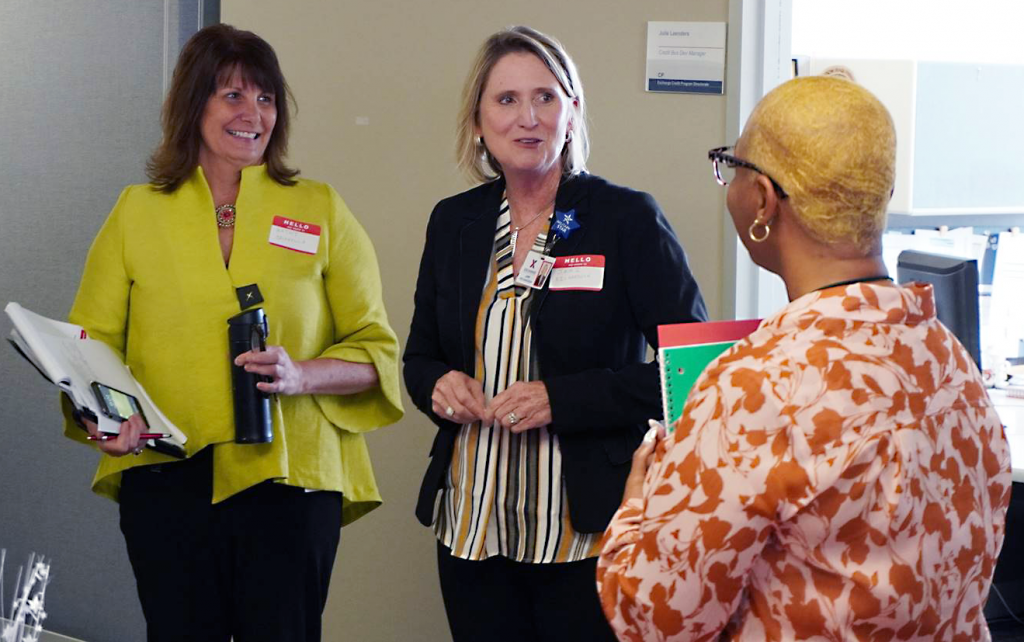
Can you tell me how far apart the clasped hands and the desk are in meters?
1.22

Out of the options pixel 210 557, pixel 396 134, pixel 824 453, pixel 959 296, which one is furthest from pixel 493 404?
pixel 959 296

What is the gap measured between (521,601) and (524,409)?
359 mm

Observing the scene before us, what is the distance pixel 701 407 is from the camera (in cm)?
101

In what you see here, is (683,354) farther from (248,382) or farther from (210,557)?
(210,557)

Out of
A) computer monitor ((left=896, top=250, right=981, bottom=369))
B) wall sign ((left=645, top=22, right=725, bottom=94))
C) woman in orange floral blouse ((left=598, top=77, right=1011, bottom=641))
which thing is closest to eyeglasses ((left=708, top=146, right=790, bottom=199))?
woman in orange floral blouse ((left=598, top=77, right=1011, bottom=641))

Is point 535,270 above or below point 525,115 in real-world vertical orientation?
below

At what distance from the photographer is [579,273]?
1785mm

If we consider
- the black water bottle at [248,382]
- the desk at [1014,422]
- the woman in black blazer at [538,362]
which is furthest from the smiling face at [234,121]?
the desk at [1014,422]

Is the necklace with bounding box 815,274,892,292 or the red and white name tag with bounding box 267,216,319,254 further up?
the red and white name tag with bounding box 267,216,319,254

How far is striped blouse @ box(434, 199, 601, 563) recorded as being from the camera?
176 cm

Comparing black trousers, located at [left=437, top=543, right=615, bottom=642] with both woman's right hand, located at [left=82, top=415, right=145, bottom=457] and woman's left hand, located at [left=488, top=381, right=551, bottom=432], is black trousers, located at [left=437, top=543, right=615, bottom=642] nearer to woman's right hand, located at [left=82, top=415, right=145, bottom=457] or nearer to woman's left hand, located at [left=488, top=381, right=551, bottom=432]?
woman's left hand, located at [left=488, top=381, right=551, bottom=432]

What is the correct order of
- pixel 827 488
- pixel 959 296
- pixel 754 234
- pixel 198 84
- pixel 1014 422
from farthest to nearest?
pixel 1014 422 < pixel 959 296 < pixel 198 84 < pixel 754 234 < pixel 827 488

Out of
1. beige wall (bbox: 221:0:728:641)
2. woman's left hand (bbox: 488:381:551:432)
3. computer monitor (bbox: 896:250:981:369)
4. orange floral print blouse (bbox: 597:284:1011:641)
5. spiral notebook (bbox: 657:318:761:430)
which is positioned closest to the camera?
orange floral print blouse (bbox: 597:284:1011:641)

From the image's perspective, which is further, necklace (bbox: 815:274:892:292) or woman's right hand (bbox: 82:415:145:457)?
woman's right hand (bbox: 82:415:145:457)
